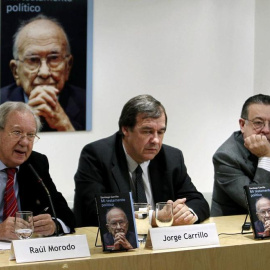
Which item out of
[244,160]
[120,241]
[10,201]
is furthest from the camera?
[244,160]

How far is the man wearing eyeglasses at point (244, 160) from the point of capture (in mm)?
3605

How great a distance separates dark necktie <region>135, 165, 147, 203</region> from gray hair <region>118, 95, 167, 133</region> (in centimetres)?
26

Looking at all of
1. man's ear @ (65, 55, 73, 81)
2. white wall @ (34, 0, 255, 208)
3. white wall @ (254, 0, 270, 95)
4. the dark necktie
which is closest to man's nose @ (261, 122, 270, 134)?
the dark necktie

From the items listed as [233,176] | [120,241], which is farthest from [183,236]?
[233,176]

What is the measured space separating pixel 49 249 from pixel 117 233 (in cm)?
28

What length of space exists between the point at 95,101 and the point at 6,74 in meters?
0.70

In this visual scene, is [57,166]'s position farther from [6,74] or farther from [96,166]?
[96,166]

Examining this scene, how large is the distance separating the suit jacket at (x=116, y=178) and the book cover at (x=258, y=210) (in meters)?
0.54

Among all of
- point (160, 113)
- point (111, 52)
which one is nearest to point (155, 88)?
Result: point (111, 52)

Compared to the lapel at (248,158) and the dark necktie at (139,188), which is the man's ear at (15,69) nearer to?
the dark necktie at (139,188)

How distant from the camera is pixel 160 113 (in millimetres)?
3387

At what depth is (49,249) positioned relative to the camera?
2264mm

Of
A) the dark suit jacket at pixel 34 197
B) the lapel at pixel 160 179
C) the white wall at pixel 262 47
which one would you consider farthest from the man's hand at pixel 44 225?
the white wall at pixel 262 47

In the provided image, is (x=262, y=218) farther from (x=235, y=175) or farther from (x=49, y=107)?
(x=49, y=107)
